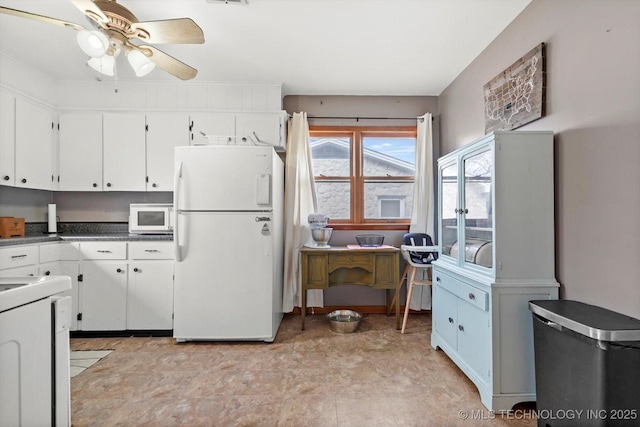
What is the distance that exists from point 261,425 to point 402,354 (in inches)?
52.2

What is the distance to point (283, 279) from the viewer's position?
3.49 m

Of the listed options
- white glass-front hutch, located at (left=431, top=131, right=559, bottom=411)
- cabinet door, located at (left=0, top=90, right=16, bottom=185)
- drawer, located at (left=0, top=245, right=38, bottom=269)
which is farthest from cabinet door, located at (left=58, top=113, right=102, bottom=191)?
white glass-front hutch, located at (left=431, top=131, right=559, bottom=411)

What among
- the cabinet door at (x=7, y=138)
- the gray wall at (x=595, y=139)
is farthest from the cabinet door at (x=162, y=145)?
the gray wall at (x=595, y=139)

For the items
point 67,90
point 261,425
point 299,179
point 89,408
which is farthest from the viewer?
point 299,179

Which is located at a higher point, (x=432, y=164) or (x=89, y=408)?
(x=432, y=164)

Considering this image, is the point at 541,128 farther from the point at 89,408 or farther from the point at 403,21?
the point at 89,408

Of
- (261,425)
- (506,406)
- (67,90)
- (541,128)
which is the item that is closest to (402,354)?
(506,406)

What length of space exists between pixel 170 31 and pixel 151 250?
6.44ft

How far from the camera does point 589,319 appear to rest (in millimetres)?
1390

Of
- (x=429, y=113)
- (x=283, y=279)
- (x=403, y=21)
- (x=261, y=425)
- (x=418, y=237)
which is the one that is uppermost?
(x=403, y=21)

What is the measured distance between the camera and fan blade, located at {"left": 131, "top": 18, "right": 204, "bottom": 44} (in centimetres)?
173

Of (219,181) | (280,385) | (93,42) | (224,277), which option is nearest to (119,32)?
(93,42)

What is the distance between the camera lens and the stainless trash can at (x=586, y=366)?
4.10ft

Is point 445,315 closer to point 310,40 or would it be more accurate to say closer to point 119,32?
point 310,40
